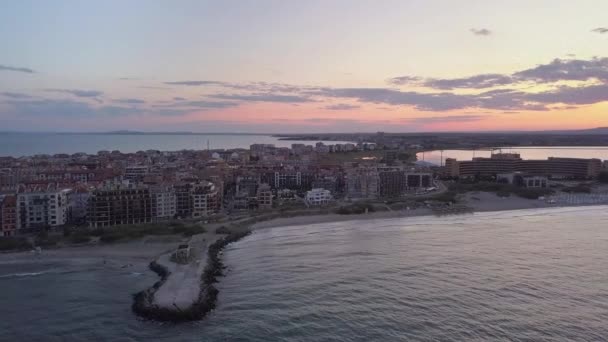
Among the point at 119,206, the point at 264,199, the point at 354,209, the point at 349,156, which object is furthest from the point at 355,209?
the point at 349,156

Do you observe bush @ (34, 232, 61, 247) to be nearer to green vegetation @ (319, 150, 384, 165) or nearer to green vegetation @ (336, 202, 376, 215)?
green vegetation @ (336, 202, 376, 215)

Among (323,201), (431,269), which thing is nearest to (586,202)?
(323,201)

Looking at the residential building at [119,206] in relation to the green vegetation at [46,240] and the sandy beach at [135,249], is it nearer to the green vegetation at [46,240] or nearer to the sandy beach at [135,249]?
the green vegetation at [46,240]

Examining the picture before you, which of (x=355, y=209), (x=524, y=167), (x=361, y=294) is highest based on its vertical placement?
(x=524, y=167)

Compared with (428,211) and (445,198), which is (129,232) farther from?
(445,198)

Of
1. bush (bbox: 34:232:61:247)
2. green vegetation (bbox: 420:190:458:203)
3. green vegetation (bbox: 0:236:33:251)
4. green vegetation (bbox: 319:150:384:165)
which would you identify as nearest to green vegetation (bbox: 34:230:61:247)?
bush (bbox: 34:232:61:247)
